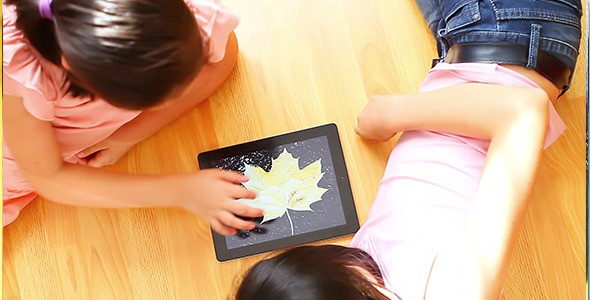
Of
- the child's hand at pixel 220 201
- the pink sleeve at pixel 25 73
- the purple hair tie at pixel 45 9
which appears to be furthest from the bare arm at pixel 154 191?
the purple hair tie at pixel 45 9

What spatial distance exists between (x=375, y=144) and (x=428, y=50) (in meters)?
0.17

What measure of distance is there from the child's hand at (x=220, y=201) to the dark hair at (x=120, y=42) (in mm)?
221

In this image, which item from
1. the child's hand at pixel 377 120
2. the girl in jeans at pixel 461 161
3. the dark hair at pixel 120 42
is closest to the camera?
the dark hair at pixel 120 42

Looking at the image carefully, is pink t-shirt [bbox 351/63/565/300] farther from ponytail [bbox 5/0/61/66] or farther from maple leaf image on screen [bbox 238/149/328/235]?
ponytail [bbox 5/0/61/66]

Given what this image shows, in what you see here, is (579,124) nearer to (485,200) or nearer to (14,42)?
(485,200)

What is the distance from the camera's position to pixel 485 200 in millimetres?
629

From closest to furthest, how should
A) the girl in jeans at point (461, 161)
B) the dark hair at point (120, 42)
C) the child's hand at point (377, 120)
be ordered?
1. the dark hair at point (120, 42)
2. the girl in jeans at point (461, 161)
3. the child's hand at point (377, 120)

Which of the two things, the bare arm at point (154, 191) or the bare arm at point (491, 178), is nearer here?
the bare arm at point (491, 178)

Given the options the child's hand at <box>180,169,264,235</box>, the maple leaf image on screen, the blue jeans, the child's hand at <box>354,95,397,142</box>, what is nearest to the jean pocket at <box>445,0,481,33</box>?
the blue jeans

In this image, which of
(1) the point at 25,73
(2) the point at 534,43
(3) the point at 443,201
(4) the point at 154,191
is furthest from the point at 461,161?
(1) the point at 25,73

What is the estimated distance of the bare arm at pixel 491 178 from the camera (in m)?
0.61

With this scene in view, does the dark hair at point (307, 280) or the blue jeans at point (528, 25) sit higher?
the blue jeans at point (528, 25)

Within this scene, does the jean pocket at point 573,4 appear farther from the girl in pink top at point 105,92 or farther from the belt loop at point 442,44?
the girl in pink top at point 105,92

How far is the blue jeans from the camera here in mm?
688
